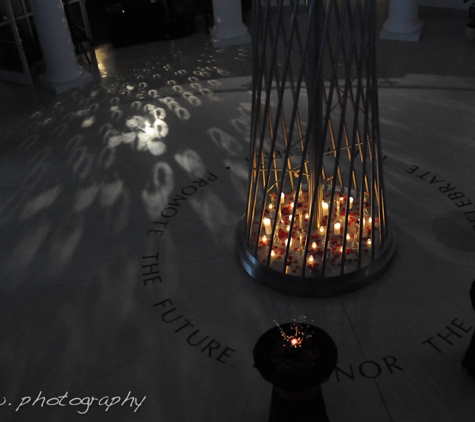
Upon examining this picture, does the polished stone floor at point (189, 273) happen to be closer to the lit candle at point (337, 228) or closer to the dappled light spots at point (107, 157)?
the dappled light spots at point (107, 157)

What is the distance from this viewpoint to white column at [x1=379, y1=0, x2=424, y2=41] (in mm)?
10406

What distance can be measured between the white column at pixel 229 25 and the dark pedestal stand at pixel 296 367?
7.89 metres

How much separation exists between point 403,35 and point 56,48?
570 centimetres

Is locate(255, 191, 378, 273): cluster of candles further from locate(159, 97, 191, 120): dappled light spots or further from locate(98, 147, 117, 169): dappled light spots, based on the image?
locate(159, 97, 191, 120): dappled light spots

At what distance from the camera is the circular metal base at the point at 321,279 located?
528 cm

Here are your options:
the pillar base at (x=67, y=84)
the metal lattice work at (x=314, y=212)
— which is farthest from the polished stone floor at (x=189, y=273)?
the pillar base at (x=67, y=84)

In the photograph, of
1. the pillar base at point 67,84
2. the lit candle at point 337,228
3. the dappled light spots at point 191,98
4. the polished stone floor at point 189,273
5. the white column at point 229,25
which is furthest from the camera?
the white column at point 229,25

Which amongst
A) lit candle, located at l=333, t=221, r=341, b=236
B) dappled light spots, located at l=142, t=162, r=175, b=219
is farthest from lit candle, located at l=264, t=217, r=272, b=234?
dappled light spots, located at l=142, t=162, r=175, b=219

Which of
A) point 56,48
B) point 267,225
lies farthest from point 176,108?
point 267,225

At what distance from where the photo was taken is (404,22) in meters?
10.5

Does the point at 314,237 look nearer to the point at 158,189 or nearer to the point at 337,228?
the point at 337,228

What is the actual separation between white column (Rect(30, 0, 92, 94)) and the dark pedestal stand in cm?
709

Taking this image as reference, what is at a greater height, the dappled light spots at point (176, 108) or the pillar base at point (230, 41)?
the pillar base at point (230, 41)

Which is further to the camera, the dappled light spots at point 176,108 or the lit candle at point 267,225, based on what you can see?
the dappled light spots at point 176,108
